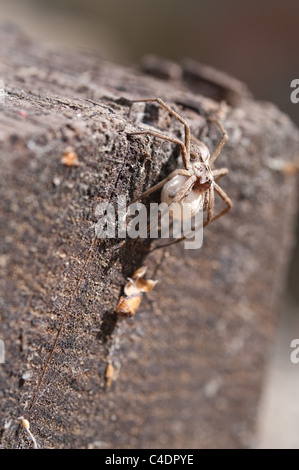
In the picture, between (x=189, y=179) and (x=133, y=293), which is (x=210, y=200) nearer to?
(x=189, y=179)

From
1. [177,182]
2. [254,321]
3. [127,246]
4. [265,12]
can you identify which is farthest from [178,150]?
[265,12]

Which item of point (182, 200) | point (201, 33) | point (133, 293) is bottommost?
point (133, 293)

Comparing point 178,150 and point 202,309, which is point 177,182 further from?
point 202,309

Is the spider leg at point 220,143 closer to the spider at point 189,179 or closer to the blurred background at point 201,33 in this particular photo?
the spider at point 189,179

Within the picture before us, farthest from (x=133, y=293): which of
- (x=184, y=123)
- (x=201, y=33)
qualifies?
(x=201, y=33)

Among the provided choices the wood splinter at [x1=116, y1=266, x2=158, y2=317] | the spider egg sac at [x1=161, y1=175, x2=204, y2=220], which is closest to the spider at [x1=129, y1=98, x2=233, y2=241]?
the spider egg sac at [x1=161, y1=175, x2=204, y2=220]

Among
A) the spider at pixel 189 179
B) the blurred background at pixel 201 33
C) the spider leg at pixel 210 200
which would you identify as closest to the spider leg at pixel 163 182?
the spider at pixel 189 179

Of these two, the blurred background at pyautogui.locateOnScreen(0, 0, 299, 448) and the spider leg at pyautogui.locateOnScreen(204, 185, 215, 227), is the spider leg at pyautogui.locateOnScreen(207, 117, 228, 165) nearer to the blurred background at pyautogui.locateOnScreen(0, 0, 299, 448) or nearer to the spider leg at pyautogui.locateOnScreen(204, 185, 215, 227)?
the spider leg at pyautogui.locateOnScreen(204, 185, 215, 227)
